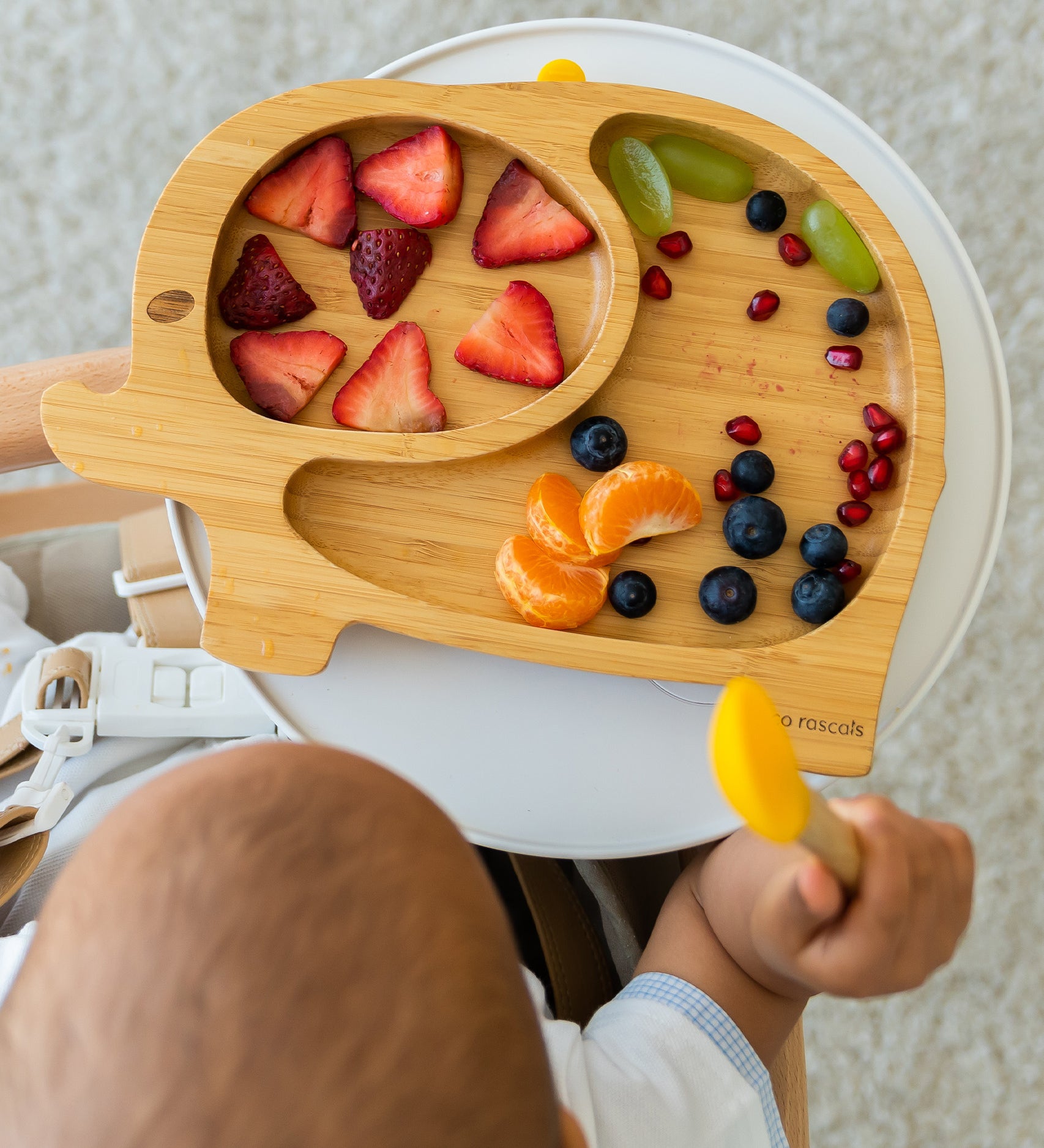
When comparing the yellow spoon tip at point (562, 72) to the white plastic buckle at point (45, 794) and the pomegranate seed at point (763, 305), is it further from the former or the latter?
the white plastic buckle at point (45, 794)

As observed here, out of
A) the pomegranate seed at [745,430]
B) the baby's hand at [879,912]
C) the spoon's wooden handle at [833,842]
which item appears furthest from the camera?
the pomegranate seed at [745,430]

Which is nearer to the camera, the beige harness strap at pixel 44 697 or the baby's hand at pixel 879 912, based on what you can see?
the baby's hand at pixel 879 912

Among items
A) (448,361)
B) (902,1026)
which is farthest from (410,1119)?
(902,1026)

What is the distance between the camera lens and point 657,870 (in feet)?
3.68

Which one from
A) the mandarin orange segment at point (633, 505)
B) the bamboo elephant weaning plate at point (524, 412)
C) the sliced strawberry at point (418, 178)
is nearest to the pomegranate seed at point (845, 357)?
the bamboo elephant weaning plate at point (524, 412)

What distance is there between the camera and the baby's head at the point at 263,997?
1.59ft

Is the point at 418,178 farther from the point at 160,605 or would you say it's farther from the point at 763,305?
the point at 160,605

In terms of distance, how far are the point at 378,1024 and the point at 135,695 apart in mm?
654

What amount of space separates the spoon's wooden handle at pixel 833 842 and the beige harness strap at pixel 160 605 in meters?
0.75

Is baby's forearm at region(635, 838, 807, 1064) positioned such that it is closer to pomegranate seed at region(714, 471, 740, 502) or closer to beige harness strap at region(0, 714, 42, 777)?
pomegranate seed at region(714, 471, 740, 502)

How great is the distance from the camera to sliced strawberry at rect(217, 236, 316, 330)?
38.7 inches

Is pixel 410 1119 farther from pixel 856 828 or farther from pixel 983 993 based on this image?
pixel 983 993

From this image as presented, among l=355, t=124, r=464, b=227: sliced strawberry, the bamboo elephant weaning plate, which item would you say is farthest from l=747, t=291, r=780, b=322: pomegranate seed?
l=355, t=124, r=464, b=227: sliced strawberry

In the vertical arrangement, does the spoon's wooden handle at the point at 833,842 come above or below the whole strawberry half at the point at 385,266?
below
